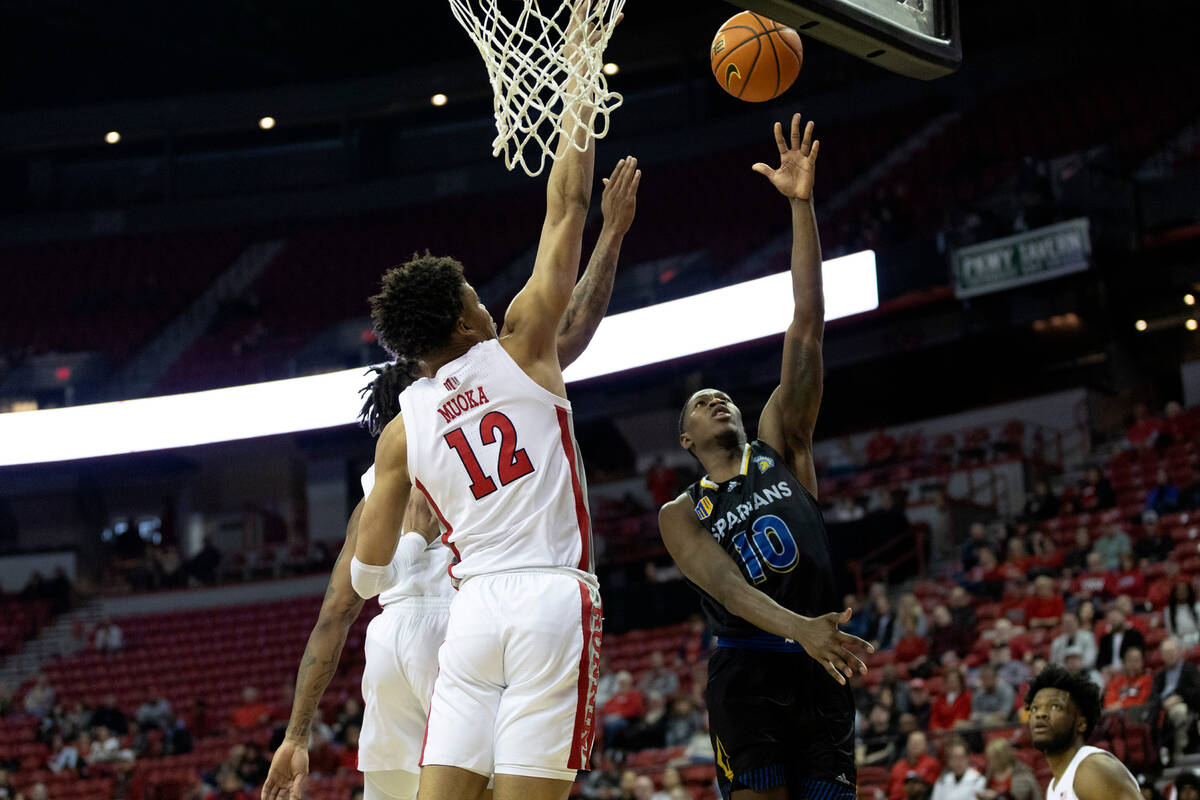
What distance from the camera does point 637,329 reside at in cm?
1625

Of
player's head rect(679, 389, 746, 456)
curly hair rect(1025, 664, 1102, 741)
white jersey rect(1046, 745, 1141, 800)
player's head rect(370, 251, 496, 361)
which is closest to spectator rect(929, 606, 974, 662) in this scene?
curly hair rect(1025, 664, 1102, 741)

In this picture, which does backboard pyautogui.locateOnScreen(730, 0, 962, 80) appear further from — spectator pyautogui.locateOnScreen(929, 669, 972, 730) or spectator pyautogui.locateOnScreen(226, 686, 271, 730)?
spectator pyautogui.locateOnScreen(226, 686, 271, 730)

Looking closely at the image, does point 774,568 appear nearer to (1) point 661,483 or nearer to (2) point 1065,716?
(2) point 1065,716

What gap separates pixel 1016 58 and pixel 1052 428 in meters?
5.86

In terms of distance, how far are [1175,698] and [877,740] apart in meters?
2.26

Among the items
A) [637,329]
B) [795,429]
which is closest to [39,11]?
Result: [637,329]

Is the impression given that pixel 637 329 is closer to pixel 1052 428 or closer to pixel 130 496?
pixel 1052 428

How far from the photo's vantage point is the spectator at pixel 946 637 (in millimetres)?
11750

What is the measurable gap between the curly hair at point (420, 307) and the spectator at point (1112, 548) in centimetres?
1021

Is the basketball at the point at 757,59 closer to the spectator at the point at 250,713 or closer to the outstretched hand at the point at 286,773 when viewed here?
the outstretched hand at the point at 286,773

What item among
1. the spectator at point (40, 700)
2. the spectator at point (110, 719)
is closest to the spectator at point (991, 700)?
the spectator at point (110, 719)

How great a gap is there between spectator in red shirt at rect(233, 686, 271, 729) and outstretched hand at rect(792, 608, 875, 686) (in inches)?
541

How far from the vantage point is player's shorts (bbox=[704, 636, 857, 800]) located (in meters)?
3.79

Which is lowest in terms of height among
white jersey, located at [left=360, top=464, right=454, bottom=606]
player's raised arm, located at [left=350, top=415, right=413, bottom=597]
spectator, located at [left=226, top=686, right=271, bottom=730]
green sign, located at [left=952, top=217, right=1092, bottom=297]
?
spectator, located at [left=226, top=686, right=271, bottom=730]
